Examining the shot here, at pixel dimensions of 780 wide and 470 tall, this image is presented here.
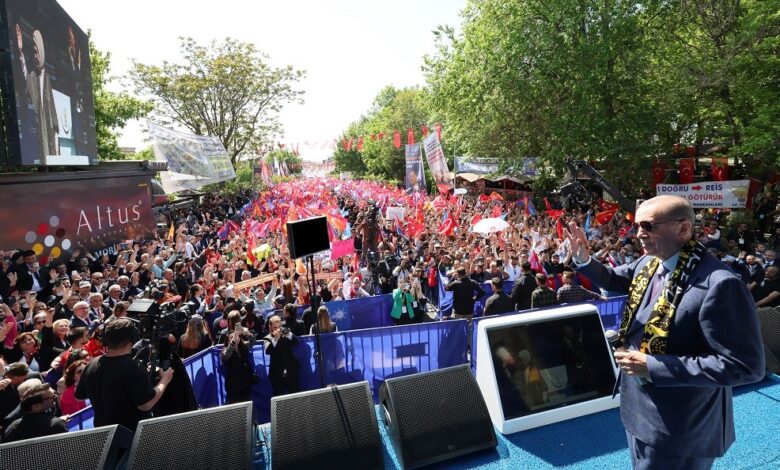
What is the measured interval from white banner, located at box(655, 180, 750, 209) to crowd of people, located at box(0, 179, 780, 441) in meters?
0.88

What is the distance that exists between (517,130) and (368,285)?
507 inches

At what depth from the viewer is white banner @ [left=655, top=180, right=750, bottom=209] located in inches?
567

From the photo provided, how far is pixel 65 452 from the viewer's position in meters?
2.96

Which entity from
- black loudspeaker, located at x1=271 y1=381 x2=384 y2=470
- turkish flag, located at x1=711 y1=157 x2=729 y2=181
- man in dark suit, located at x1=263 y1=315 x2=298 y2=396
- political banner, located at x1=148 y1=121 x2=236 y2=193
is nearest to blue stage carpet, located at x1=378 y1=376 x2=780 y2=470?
black loudspeaker, located at x1=271 y1=381 x2=384 y2=470

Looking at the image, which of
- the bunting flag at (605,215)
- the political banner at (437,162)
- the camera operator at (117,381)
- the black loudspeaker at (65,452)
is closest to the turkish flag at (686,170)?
the bunting flag at (605,215)

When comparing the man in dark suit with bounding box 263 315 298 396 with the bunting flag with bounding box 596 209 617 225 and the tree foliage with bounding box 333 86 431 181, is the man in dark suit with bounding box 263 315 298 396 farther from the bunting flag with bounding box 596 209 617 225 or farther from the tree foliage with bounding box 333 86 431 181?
the tree foliage with bounding box 333 86 431 181

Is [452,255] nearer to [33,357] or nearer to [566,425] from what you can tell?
[566,425]

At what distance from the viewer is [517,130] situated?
20.1 m

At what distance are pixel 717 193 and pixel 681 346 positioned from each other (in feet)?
52.3

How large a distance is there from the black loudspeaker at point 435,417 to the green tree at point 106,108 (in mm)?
25332

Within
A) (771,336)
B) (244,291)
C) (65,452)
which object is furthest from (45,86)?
(771,336)

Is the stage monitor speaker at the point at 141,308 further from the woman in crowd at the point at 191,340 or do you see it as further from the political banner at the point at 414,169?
the political banner at the point at 414,169

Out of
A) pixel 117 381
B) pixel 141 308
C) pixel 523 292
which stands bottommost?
pixel 523 292

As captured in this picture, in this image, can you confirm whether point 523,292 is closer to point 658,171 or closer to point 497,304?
point 497,304
